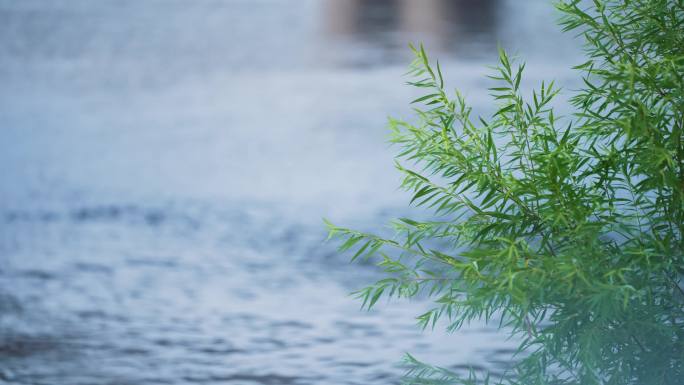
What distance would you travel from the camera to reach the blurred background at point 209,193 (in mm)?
4133

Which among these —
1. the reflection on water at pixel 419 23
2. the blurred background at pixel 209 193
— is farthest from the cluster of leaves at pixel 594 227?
the reflection on water at pixel 419 23

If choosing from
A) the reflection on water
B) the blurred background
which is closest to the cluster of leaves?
the blurred background

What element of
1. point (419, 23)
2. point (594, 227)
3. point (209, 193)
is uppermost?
point (419, 23)

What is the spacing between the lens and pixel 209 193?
636cm

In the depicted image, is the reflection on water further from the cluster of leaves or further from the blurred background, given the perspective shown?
the cluster of leaves

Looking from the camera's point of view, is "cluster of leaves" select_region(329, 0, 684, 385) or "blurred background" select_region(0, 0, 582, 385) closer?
"cluster of leaves" select_region(329, 0, 684, 385)

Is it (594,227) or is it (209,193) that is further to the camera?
(209,193)

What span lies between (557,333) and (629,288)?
0.75 ft

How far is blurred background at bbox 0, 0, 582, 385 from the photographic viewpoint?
413 cm

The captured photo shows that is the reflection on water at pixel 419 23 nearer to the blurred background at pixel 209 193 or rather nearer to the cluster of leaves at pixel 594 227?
the blurred background at pixel 209 193

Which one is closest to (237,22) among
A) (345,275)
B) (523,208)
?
(345,275)

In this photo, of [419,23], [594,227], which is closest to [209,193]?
[594,227]

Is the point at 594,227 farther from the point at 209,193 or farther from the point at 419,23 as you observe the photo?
the point at 419,23

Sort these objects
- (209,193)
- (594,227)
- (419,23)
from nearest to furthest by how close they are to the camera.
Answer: (594,227), (209,193), (419,23)
